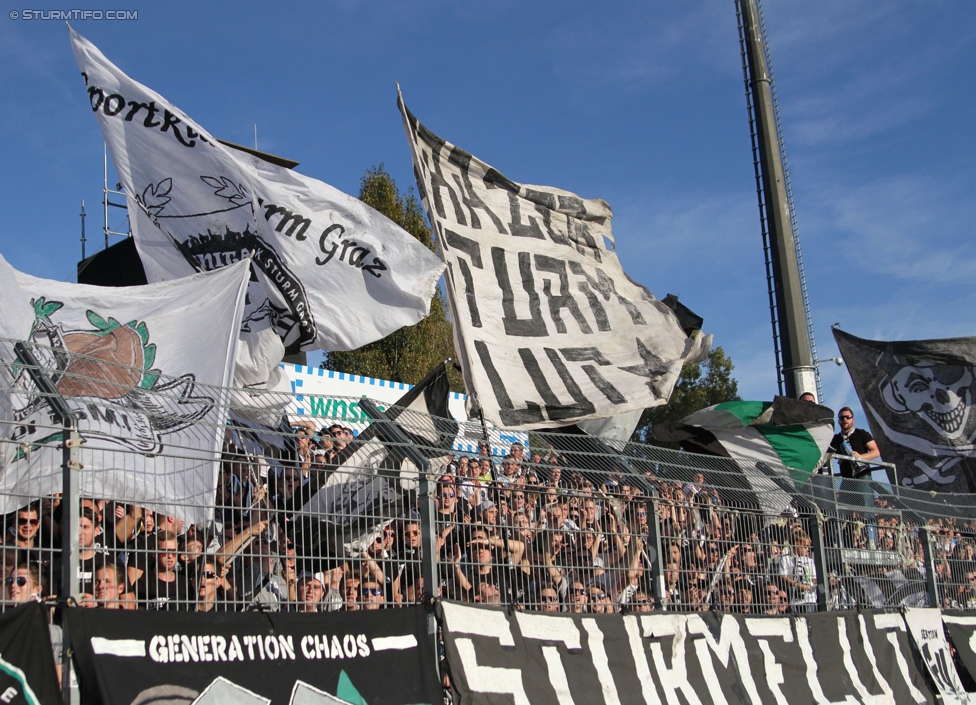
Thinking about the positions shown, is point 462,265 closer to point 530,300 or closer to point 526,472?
point 530,300

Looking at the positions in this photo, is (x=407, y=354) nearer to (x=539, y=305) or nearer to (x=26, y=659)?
(x=539, y=305)

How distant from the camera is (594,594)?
7574mm

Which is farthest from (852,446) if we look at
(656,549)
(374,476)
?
(374,476)

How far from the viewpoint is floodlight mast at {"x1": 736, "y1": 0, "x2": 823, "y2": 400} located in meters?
17.0

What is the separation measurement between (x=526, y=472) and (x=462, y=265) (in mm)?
2255

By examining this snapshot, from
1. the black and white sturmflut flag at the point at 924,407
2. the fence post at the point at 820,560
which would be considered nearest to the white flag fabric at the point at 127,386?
the fence post at the point at 820,560

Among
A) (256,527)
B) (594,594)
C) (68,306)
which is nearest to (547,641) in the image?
(594,594)

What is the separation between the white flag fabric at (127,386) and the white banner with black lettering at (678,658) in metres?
1.75

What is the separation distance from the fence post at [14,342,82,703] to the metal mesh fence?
0.07 ft

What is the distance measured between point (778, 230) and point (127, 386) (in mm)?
14056

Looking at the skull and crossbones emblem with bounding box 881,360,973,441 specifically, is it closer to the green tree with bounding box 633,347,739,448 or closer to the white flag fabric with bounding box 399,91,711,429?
the white flag fabric with bounding box 399,91,711,429

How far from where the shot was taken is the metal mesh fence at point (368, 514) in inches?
202

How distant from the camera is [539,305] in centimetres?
909

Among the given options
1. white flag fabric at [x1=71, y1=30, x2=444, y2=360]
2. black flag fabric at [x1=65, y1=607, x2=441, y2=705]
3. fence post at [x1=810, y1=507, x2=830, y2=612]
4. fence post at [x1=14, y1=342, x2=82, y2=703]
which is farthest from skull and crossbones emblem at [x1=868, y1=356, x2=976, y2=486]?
fence post at [x1=14, y1=342, x2=82, y2=703]
